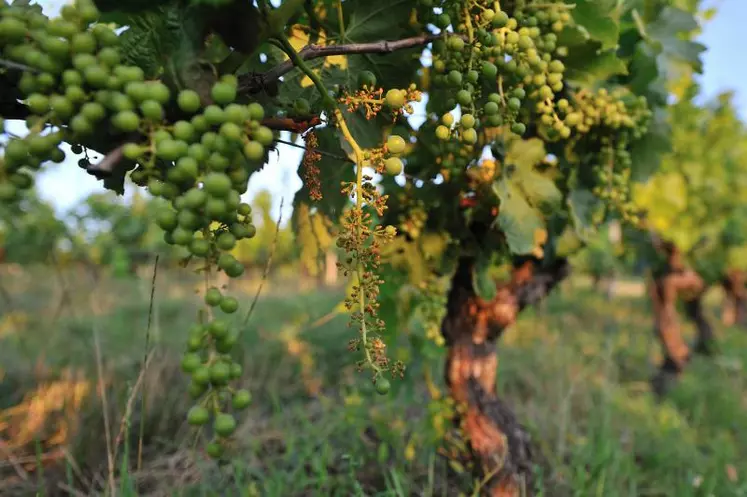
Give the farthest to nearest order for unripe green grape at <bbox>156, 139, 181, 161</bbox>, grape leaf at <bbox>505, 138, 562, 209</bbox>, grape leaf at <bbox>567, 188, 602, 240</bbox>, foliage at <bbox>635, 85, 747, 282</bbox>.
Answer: foliage at <bbox>635, 85, 747, 282</bbox> < grape leaf at <bbox>567, 188, 602, 240</bbox> < grape leaf at <bbox>505, 138, 562, 209</bbox> < unripe green grape at <bbox>156, 139, 181, 161</bbox>

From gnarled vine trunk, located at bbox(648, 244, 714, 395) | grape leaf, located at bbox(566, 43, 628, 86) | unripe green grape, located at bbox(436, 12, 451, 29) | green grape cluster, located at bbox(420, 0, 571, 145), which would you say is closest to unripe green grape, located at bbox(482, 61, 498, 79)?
green grape cluster, located at bbox(420, 0, 571, 145)

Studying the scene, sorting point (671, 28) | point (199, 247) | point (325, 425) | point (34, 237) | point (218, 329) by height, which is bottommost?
point (325, 425)

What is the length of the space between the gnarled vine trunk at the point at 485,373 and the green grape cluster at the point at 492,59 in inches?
35.9

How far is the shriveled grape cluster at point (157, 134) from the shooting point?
0.75 meters

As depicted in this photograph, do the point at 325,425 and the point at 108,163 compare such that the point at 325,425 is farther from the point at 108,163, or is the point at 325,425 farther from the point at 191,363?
the point at 108,163

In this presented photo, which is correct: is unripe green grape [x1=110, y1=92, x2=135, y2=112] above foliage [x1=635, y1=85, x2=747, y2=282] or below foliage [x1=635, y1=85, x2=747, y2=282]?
below

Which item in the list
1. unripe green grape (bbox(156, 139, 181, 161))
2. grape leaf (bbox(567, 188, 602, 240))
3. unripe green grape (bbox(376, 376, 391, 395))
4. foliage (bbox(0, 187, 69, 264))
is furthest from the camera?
foliage (bbox(0, 187, 69, 264))

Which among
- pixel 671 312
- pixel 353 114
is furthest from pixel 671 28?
pixel 671 312

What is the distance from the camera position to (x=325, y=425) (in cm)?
331

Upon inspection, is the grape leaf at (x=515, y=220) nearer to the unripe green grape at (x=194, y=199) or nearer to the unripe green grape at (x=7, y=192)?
the unripe green grape at (x=194, y=199)

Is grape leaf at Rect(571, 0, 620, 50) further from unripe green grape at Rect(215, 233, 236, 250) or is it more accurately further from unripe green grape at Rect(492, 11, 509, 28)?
unripe green grape at Rect(215, 233, 236, 250)

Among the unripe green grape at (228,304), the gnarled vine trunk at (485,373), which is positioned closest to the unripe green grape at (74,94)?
the unripe green grape at (228,304)

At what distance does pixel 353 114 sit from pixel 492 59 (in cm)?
35

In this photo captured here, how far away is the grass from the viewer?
7.60 feet
